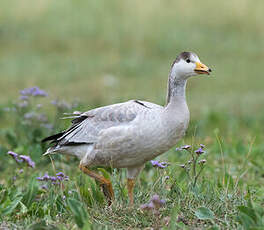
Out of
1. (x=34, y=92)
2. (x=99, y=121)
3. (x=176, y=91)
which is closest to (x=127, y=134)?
(x=99, y=121)

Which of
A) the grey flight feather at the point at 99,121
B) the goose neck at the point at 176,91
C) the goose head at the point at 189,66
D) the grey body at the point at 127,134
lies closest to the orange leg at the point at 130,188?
the grey body at the point at 127,134

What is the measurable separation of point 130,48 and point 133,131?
26.0ft

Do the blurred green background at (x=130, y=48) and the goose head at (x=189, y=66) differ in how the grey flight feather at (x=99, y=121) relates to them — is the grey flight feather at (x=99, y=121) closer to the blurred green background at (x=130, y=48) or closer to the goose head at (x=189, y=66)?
the goose head at (x=189, y=66)

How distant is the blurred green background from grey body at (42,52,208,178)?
378cm

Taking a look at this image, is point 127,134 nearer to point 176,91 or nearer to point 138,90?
point 176,91

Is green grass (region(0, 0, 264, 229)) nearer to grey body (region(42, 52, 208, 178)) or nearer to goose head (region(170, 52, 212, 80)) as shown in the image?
grey body (region(42, 52, 208, 178))

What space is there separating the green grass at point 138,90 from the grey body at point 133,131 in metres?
0.16

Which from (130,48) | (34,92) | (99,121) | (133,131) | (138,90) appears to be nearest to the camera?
(133,131)

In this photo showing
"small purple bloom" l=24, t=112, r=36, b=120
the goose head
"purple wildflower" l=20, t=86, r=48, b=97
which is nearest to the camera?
the goose head

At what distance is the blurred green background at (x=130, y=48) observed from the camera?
30.2 ft

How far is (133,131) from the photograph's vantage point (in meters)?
3.71

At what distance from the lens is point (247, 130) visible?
7.07m

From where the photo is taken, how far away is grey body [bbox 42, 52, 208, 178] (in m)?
3.70

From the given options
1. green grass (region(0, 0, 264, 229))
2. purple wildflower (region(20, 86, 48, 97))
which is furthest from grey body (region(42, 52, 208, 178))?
purple wildflower (region(20, 86, 48, 97))
